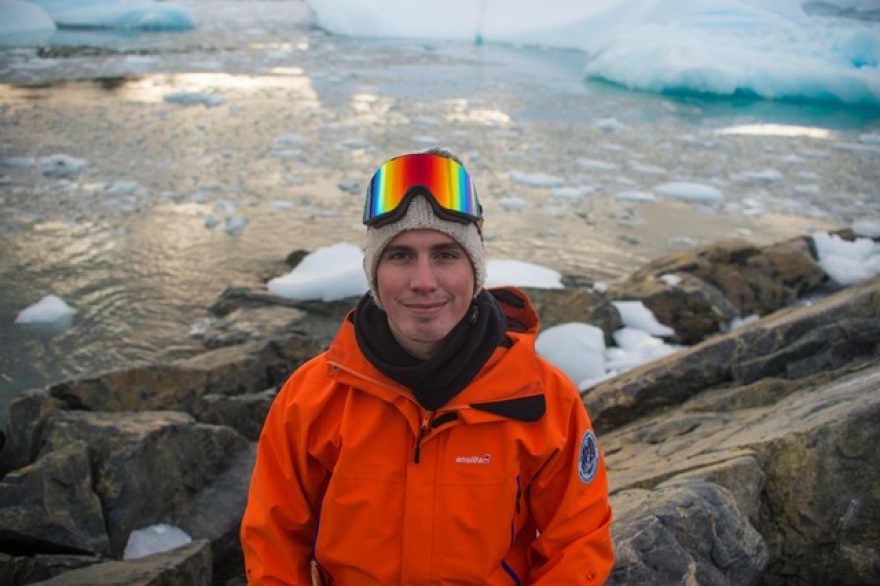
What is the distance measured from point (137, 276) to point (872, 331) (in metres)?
5.93

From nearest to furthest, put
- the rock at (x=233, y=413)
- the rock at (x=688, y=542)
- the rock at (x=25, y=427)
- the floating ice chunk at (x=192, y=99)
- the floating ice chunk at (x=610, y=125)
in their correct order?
1. the rock at (x=688, y=542)
2. the rock at (x=25, y=427)
3. the rock at (x=233, y=413)
4. the floating ice chunk at (x=610, y=125)
5. the floating ice chunk at (x=192, y=99)

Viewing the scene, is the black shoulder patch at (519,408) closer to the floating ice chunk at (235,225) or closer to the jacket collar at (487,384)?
the jacket collar at (487,384)

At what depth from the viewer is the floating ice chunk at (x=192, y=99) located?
13906 mm

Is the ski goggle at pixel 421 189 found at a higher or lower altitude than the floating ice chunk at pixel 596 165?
higher

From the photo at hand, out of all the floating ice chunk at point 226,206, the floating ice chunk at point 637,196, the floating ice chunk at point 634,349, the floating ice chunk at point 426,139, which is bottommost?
the floating ice chunk at point 634,349

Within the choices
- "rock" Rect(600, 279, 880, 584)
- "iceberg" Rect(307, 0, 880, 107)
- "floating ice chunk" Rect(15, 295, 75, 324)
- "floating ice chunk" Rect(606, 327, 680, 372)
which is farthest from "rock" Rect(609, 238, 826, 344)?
"iceberg" Rect(307, 0, 880, 107)

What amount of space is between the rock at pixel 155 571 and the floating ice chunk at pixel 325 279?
338 centimetres

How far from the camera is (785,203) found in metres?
9.73

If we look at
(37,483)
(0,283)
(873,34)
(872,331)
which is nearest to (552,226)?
(872,331)

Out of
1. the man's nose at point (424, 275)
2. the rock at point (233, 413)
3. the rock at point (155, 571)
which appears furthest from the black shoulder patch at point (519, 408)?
the rock at point (233, 413)

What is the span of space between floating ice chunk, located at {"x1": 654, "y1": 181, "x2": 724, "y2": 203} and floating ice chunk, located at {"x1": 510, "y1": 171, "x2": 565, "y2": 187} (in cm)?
136

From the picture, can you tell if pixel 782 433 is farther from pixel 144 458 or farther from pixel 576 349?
pixel 144 458

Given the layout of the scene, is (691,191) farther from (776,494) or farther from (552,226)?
(776,494)

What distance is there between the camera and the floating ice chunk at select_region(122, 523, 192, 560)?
333cm
